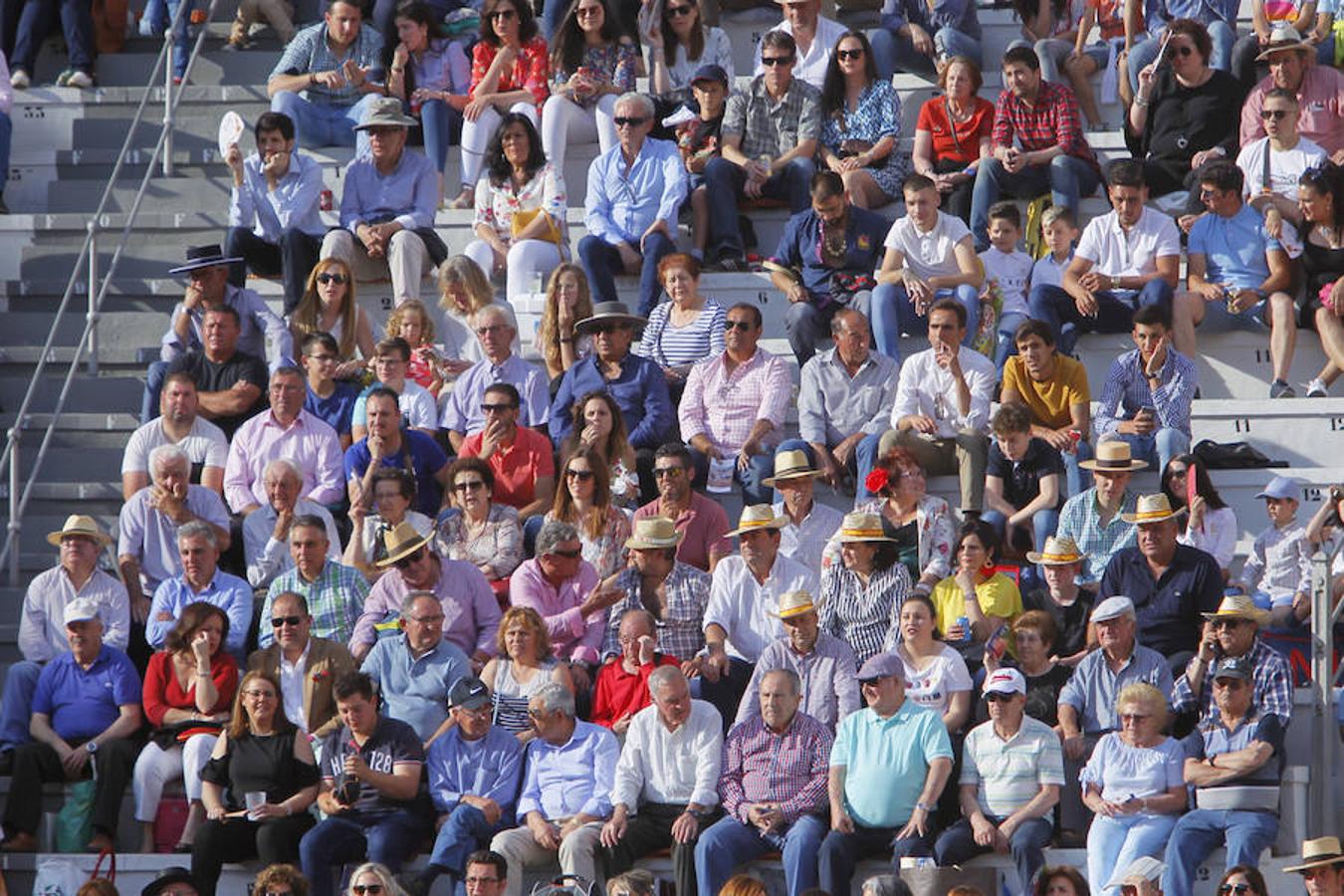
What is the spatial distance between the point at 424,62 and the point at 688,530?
4431 mm

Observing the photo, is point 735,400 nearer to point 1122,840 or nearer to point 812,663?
point 812,663

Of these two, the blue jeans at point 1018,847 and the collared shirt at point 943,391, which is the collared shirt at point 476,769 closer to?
the blue jeans at point 1018,847

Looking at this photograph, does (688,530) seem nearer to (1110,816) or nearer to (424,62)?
(1110,816)

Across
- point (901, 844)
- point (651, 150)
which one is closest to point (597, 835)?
point (901, 844)

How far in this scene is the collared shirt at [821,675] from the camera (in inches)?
521

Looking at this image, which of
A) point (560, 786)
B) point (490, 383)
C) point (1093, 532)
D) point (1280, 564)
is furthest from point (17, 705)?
point (1280, 564)

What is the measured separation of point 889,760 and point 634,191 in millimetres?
4639

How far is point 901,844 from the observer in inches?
494

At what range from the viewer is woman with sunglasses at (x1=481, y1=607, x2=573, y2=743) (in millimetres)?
13461

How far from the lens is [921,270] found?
15.7 metres

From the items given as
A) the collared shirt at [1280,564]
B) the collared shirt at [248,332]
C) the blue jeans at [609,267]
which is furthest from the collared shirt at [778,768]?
the collared shirt at [248,332]

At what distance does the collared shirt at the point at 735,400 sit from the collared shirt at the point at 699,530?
66 cm

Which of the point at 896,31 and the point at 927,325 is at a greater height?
the point at 896,31

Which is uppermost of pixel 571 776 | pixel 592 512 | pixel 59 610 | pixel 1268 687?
pixel 592 512
